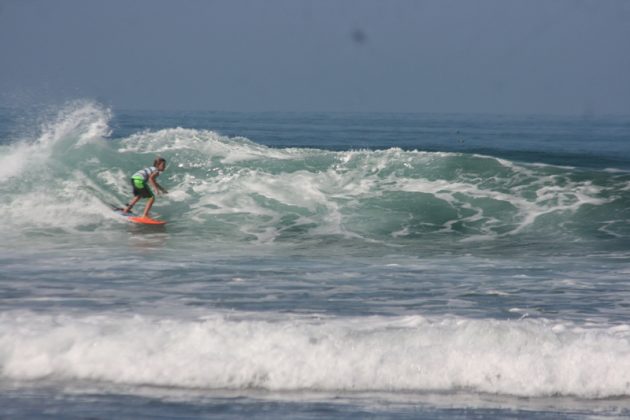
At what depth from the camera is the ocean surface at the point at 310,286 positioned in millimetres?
6141

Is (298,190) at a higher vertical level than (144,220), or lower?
higher

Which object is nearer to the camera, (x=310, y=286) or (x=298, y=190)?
(x=310, y=286)

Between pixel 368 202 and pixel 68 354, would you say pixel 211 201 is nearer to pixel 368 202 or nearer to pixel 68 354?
pixel 368 202

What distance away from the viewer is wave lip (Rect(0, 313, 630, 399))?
6.25 metres

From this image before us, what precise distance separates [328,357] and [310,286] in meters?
3.19

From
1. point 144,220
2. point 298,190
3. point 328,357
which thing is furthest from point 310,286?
point 298,190

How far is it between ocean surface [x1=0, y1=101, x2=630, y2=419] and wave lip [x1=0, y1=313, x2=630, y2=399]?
18mm

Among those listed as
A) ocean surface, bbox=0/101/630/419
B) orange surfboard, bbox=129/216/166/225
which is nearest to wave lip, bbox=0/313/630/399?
ocean surface, bbox=0/101/630/419

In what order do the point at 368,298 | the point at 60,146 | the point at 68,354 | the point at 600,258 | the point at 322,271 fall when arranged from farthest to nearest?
the point at 60,146 < the point at 600,258 < the point at 322,271 < the point at 368,298 < the point at 68,354

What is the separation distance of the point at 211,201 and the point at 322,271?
7566 mm

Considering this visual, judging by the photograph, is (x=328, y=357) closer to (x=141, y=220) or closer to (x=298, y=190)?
(x=141, y=220)

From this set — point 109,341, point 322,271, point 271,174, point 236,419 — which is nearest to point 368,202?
point 271,174

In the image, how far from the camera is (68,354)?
670 cm

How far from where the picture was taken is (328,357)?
259 inches
